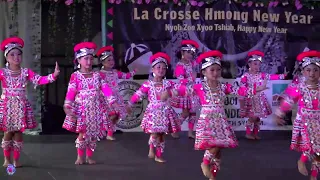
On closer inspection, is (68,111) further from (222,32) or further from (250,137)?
(222,32)

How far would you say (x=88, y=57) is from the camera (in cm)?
658

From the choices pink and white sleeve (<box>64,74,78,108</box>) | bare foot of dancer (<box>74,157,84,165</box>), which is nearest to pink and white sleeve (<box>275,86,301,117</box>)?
pink and white sleeve (<box>64,74,78,108</box>)

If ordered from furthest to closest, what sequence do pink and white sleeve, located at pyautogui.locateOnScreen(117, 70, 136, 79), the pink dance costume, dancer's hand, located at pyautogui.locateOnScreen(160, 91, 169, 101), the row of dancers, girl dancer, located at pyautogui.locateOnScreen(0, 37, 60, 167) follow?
pink and white sleeve, located at pyautogui.locateOnScreen(117, 70, 136, 79) → dancer's hand, located at pyautogui.locateOnScreen(160, 91, 169, 101) → girl dancer, located at pyautogui.locateOnScreen(0, 37, 60, 167) → the row of dancers → the pink dance costume

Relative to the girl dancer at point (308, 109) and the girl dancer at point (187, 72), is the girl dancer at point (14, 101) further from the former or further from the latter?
the girl dancer at point (187, 72)

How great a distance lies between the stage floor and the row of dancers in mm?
303

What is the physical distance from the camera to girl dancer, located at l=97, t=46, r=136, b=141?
8711 mm

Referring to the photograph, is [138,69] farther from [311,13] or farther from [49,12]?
[311,13]

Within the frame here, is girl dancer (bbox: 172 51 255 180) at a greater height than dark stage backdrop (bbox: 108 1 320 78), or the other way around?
dark stage backdrop (bbox: 108 1 320 78)

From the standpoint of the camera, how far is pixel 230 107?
9.88 metres

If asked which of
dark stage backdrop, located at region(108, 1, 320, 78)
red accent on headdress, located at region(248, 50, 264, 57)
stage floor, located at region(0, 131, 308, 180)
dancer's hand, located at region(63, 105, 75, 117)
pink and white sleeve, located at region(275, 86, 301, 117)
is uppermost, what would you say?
dark stage backdrop, located at region(108, 1, 320, 78)

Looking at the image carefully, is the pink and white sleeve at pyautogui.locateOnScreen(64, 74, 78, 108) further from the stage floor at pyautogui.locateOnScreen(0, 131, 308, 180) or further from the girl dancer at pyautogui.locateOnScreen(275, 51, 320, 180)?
the girl dancer at pyautogui.locateOnScreen(275, 51, 320, 180)

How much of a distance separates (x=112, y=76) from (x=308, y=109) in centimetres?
413

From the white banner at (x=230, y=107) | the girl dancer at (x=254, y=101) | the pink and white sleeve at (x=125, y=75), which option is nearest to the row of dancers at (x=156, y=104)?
the pink and white sleeve at (x=125, y=75)

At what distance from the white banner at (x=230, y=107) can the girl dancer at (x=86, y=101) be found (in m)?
3.06
